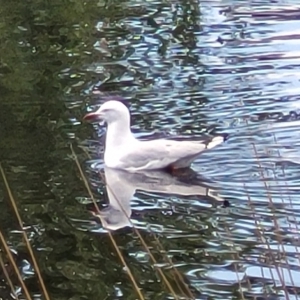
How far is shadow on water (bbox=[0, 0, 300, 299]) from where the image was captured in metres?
7.10

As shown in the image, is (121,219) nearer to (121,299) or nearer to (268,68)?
(121,299)

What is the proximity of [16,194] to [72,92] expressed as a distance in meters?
3.28

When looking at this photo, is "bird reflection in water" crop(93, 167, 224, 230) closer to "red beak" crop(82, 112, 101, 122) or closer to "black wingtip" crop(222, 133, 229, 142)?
"black wingtip" crop(222, 133, 229, 142)

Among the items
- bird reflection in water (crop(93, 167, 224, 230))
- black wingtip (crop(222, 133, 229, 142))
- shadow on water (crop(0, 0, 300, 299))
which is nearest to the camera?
shadow on water (crop(0, 0, 300, 299))

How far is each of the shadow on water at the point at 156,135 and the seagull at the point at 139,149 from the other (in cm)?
16

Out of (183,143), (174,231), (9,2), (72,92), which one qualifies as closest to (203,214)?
(174,231)

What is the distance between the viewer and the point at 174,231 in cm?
800

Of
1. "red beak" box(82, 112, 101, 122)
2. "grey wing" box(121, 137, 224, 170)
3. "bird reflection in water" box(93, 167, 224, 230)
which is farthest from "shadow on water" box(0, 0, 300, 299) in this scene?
"red beak" box(82, 112, 101, 122)

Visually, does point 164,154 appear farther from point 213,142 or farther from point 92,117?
point 92,117

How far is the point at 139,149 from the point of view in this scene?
31.7 feet

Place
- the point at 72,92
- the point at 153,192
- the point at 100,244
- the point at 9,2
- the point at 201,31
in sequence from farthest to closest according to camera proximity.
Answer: the point at 9,2
the point at 201,31
the point at 72,92
the point at 153,192
the point at 100,244

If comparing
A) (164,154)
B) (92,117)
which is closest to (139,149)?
(164,154)

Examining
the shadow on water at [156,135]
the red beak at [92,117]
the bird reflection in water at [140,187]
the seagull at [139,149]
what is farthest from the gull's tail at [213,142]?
the red beak at [92,117]

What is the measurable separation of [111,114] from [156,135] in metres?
0.48
